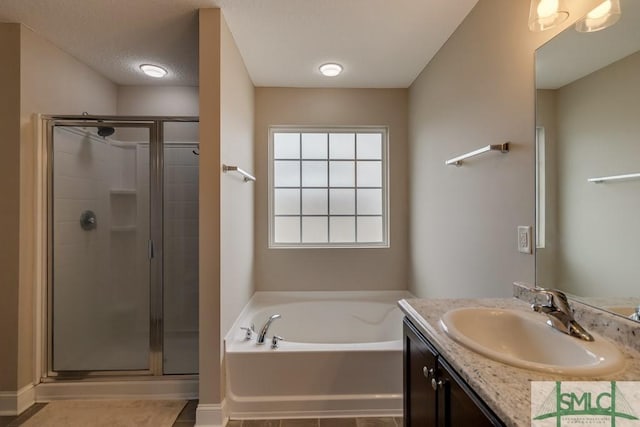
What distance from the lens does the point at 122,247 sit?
2160 mm

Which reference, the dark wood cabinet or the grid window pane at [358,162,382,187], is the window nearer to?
the grid window pane at [358,162,382,187]

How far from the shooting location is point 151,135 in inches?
81.8

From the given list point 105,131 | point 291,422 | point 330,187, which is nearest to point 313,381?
point 291,422

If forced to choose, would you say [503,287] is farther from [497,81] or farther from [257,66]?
[257,66]

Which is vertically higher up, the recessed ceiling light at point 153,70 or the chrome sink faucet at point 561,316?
the recessed ceiling light at point 153,70

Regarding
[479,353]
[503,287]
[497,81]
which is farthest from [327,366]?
[497,81]

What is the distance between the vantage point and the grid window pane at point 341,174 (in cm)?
299

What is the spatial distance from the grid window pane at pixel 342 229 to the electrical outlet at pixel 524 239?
172 cm

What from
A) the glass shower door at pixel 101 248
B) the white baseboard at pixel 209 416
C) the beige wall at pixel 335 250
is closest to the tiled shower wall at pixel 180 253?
the glass shower door at pixel 101 248

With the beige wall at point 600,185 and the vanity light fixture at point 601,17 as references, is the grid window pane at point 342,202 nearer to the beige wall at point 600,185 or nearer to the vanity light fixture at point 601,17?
the beige wall at point 600,185

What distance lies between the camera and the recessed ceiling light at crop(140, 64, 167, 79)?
8.02 feet

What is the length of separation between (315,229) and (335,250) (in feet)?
0.96

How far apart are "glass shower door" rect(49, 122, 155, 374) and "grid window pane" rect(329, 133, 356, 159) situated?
157 cm

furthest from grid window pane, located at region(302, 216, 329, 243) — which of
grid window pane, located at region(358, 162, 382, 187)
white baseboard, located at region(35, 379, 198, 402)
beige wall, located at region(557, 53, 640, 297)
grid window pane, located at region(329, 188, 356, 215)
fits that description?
beige wall, located at region(557, 53, 640, 297)
